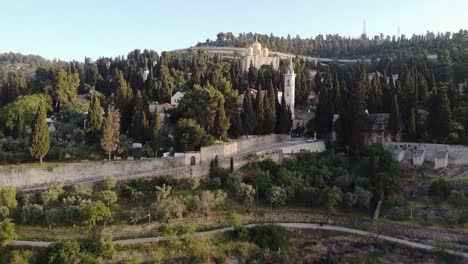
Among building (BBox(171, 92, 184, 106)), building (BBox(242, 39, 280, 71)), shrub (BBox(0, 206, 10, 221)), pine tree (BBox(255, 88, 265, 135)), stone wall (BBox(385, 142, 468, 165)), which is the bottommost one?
shrub (BBox(0, 206, 10, 221))

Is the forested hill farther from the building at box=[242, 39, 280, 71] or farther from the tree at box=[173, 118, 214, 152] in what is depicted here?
the tree at box=[173, 118, 214, 152]

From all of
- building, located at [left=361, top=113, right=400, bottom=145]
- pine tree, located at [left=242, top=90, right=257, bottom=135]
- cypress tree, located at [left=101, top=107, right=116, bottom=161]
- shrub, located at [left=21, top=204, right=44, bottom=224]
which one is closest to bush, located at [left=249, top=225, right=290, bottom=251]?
cypress tree, located at [left=101, top=107, right=116, bottom=161]

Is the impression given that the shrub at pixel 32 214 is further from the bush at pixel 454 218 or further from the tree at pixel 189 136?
the bush at pixel 454 218

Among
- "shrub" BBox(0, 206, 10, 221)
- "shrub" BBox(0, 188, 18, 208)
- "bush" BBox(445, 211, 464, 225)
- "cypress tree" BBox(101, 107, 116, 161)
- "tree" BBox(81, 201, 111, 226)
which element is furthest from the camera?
"cypress tree" BBox(101, 107, 116, 161)

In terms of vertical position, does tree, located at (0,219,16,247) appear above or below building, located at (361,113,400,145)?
below

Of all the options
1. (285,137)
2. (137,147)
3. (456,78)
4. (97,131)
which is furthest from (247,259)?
(456,78)

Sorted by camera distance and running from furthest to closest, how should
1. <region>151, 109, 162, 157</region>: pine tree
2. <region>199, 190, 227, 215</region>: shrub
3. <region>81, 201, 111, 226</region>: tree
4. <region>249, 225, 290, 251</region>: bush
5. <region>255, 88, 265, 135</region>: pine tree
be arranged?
1. <region>255, 88, 265, 135</region>: pine tree
2. <region>151, 109, 162, 157</region>: pine tree
3. <region>199, 190, 227, 215</region>: shrub
4. <region>249, 225, 290, 251</region>: bush
5. <region>81, 201, 111, 226</region>: tree

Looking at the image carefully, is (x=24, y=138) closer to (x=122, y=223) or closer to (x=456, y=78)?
(x=122, y=223)
